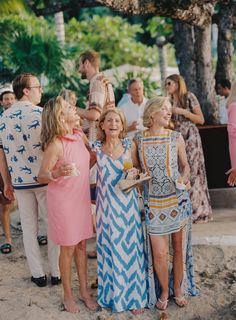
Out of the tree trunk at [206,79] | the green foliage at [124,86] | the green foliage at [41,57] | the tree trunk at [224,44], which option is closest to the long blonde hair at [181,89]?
the tree trunk at [206,79]

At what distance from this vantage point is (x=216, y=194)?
6.89 m

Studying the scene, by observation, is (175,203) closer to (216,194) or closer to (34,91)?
(34,91)

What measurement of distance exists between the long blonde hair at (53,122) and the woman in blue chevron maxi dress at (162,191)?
0.61 meters

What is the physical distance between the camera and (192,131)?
5840 mm

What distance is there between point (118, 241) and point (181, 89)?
213cm

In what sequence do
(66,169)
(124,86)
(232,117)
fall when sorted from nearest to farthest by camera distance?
(66,169) < (232,117) < (124,86)

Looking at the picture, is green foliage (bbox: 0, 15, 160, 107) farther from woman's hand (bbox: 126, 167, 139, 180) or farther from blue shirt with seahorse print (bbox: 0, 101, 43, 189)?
woman's hand (bbox: 126, 167, 139, 180)

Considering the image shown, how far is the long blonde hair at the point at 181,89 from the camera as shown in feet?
17.7

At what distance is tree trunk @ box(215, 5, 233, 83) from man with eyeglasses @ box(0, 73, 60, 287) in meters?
4.48

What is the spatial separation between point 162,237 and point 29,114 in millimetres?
1434

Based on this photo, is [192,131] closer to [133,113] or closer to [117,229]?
[133,113]

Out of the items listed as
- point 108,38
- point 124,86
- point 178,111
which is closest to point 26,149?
point 178,111

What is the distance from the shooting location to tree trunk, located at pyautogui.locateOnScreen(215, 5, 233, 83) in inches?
317

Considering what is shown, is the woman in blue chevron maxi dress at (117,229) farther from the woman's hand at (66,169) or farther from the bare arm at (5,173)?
the bare arm at (5,173)
